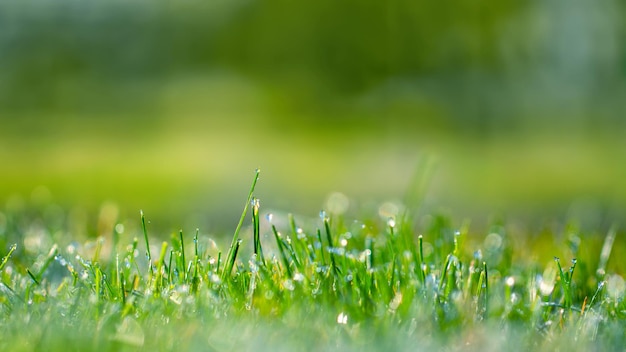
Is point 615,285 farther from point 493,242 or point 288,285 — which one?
point 288,285

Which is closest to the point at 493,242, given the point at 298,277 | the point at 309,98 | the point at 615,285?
the point at 615,285

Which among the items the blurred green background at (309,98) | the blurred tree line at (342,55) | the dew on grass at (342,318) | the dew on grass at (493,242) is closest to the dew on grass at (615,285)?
the dew on grass at (493,242)

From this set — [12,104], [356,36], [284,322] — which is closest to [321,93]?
[356,36]

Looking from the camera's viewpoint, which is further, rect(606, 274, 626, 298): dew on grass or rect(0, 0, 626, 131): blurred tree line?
rect(0, 0, 626, 131): blurred tree line

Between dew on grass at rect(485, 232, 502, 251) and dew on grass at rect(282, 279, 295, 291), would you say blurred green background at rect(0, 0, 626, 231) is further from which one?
dew on grass at rect(282, 279, 295, 291)

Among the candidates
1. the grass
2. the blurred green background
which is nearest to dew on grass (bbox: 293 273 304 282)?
the grass

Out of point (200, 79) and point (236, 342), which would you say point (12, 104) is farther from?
point (236, 342)

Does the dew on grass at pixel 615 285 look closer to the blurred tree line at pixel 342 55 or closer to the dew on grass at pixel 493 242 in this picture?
the dew on grass at pixel 493 242
